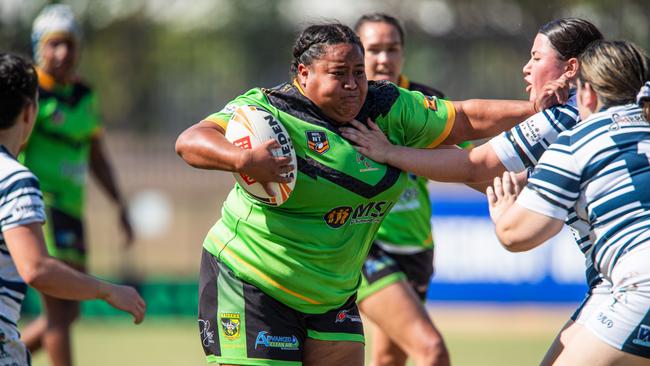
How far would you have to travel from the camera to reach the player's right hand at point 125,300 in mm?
4238

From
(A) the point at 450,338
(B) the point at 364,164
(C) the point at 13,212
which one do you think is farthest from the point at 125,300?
(A) the point at 450,338

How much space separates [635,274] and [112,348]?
7271mm

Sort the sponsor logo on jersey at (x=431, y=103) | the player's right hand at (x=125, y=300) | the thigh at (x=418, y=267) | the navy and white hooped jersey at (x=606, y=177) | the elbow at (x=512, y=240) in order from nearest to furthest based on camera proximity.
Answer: the navy and white hooped jersey at (x=606, y=177), the elbow at (x=512, y=240), the player's right hand at (x=125, y=300), the sponsor logo on jersey at (x=431, y=103), the thigh at (x=418, y=267)

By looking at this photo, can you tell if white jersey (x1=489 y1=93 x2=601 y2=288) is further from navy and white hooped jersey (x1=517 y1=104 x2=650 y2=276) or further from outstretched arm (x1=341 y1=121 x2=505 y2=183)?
navy and white hooped jersey (x1=517 y1=104 x2=650 y2=276)

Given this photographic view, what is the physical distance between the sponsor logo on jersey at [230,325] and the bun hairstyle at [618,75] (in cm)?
179

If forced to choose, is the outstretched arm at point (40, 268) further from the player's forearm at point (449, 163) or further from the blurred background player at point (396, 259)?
the blurred background player at point (396, 259)

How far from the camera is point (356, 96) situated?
4281 millimetres

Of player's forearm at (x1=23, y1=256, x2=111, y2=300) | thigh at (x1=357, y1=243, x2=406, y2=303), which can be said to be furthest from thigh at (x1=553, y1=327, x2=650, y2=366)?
thigh at (x1=357, y1=243, x2=406, y2=303)

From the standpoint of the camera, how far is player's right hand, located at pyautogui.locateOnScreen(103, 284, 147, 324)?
4.24m

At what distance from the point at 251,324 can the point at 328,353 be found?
0.39 metres

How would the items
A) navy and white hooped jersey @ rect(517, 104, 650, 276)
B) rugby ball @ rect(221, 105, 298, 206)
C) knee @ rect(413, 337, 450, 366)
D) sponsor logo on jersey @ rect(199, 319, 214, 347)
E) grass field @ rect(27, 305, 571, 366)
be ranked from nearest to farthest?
1. navy and white hooped jersey @ rect(517, 104, 650, 276)
2. rugby ball @ rect(221, 105, 298, 206)
3. sponsor logo on jersey @ rect(199, 319, 214, 347)
4. knee @ rect(413, 337, 450, 366)
5. grass field @ rect(27, 305, 571, 366)

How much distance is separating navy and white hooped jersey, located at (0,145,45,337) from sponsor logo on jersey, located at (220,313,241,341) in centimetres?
86

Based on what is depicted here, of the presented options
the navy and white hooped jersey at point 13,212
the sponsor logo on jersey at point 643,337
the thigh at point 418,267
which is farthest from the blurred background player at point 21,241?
the thigh at point 418,267

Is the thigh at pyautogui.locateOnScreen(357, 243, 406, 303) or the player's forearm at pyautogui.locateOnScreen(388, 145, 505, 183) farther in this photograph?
the thigh at pyautogui.locateOnScreen(357, 243, 406, 303)
